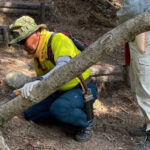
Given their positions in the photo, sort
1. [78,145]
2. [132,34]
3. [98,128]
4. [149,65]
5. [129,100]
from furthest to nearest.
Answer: [129,100] < [98,128] < [78,145] < [149,65] < [132,34]

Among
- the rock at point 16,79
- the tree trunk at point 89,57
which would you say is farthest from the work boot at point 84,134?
the rock at point 16,79

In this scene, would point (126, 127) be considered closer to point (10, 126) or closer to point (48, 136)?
point (48, 136)

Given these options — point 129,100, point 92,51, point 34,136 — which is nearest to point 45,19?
point 129,100

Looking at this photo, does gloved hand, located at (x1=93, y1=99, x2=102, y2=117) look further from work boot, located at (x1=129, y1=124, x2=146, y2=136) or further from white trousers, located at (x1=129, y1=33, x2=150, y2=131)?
white trousers, located at (x1=129, y1=33, x2=150, y2=131)

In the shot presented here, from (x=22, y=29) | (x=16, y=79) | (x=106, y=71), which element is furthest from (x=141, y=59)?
(x=16, y=79)

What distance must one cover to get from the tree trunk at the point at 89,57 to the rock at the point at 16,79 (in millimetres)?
1417

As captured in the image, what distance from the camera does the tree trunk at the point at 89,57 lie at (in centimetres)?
189

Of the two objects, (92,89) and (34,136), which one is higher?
(92,89)

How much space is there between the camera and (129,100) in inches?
175

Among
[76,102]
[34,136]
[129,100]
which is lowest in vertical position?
[129,100]

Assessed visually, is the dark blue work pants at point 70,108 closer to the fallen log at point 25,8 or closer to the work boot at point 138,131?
the work boot at point 138,131

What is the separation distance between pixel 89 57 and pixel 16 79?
2.13 metres

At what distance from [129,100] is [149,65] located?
5.19 ft

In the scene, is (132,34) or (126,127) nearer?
(132,34)
